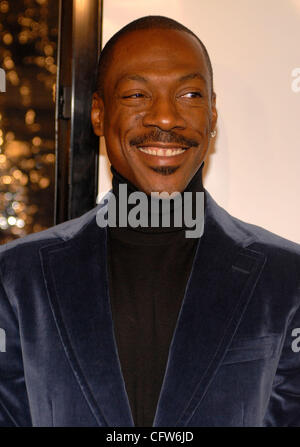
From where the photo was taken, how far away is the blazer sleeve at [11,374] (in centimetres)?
112

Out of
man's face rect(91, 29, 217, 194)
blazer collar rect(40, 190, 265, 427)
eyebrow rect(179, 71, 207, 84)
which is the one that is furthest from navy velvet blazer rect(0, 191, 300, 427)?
eyebrow rect(179, 71, 207, 84)

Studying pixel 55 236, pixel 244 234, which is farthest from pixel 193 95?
pixel 55 236

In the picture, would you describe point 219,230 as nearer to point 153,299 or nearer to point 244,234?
point 244,234

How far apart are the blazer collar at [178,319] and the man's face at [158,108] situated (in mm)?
141

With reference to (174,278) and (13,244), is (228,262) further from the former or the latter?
(13,244)

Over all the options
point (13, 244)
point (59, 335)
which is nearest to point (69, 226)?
point (13, 244)

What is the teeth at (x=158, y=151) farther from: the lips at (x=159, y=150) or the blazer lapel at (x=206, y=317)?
the blazer lapel at (x=206, y=317)

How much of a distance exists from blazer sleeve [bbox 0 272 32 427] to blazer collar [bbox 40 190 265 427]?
4.3 inches

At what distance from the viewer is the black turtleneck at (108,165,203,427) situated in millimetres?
1047

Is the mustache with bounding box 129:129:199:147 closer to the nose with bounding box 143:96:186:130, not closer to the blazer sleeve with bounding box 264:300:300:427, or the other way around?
the nose with bounding box 143:96:186:130

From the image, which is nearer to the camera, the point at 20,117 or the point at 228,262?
the point at 228,262

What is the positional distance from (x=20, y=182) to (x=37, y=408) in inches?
24.3

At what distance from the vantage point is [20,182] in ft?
4.83

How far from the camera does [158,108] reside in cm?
106
